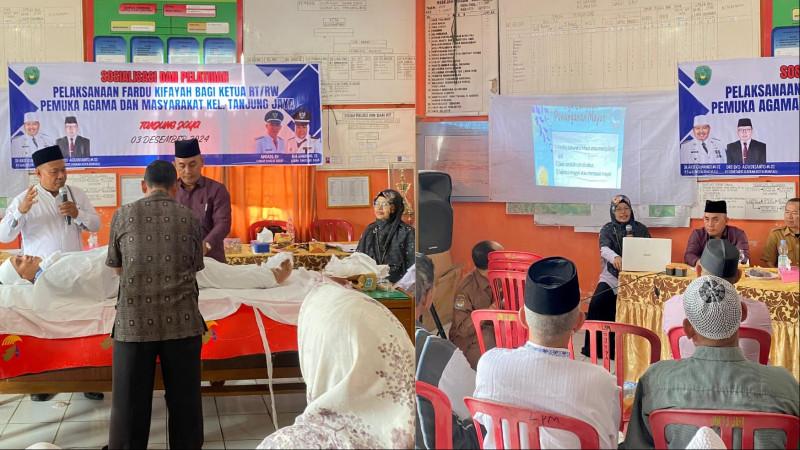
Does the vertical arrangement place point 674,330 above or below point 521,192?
below

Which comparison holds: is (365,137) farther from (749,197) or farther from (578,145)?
(749,197)

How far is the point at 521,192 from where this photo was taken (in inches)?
70.6

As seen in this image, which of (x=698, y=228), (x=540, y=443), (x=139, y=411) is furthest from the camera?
(x=139, y=411)

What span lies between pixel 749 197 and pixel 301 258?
3.47 meters

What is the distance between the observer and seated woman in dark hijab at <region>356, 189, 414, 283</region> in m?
4.34

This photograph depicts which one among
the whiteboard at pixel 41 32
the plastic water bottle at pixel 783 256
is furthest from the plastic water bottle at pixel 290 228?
the plastic water bottle at pixel 783 256

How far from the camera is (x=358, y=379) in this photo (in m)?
1.89

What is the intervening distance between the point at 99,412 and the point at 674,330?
284 centimetres

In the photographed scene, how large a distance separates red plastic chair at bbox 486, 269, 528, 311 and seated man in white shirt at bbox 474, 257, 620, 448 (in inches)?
2.3

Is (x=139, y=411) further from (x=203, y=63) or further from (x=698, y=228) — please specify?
(x=203, y=63)

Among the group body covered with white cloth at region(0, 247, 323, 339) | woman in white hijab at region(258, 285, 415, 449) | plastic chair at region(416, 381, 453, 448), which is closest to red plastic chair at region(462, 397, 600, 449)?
plastic chair at region(416, 381, 453, 448)

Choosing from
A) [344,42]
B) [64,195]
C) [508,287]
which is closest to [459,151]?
[508,287]

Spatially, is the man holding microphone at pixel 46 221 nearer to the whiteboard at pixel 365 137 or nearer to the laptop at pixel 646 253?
the whiteboard at pixel 365 137

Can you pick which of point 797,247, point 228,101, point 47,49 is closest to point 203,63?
point 228,101
